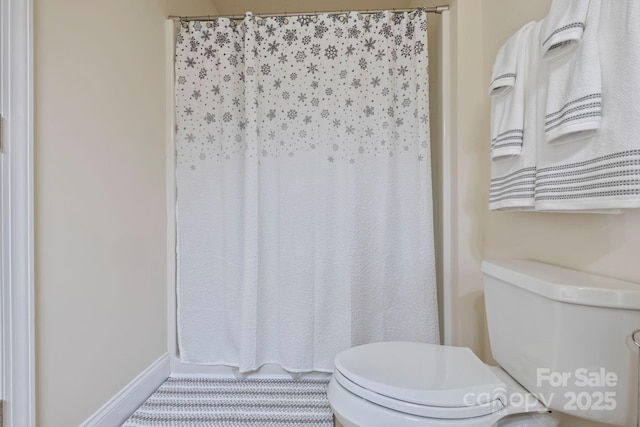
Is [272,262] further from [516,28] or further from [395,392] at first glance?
[516,28]

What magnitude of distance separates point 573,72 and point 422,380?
3.00 ft

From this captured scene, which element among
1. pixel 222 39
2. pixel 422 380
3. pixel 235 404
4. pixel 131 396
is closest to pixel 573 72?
pixel 422 380

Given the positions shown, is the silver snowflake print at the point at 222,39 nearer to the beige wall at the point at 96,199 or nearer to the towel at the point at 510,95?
the beige wall at the point at 96,199

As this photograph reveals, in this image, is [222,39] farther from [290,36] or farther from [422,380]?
[422,380]

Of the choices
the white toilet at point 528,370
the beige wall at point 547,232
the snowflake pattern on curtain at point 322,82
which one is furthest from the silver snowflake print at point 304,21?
the white toilet at point 528,370

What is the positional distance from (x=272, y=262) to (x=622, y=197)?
48.9 inches

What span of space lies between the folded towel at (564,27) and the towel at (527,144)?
0.08 m

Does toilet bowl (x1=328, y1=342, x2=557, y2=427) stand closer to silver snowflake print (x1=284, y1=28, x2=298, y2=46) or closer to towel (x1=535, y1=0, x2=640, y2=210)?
towel (x1=535, y1=0, x2=640, y2=210)

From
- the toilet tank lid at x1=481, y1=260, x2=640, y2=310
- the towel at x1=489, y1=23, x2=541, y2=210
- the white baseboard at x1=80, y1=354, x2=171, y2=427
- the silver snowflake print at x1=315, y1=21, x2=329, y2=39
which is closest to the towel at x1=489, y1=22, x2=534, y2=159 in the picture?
the towel at x1=489, y1=23, x2=541, y2=210

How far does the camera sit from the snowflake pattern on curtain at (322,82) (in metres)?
1.41

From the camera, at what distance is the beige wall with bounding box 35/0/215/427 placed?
869mm

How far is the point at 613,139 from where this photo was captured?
0.64 m

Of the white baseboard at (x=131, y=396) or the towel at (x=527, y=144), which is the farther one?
the white baseboard at (x=131, y=396)

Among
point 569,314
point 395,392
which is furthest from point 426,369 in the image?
point 569,314
